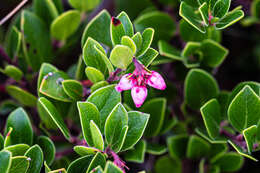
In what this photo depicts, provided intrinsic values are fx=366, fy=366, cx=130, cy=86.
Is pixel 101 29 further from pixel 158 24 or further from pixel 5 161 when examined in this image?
pixel 5 161

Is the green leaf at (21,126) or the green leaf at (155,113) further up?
the green leaf at (21,126)

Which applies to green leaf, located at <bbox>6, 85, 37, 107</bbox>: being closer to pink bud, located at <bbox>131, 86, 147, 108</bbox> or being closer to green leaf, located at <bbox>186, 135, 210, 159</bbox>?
pink bud, located at <bbox>131, 86, 147, 108</bbox>

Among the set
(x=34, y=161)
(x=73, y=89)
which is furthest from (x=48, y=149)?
(x=73, y=89)

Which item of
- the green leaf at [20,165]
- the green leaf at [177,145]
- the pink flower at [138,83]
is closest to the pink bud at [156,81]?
the pink flower at [138,83]

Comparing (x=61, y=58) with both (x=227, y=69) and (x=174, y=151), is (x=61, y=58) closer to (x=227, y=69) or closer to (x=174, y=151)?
(x=174, y=151)

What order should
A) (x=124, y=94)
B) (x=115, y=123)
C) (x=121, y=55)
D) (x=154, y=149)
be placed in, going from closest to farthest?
1. (x=121, y=55)
2. (x=115, y=123)
3. (x=124, y=94)
4. (x=154, y=149)

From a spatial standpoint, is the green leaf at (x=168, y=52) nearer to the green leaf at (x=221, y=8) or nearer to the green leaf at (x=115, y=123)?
the green leaf at (x=221, y=8)
